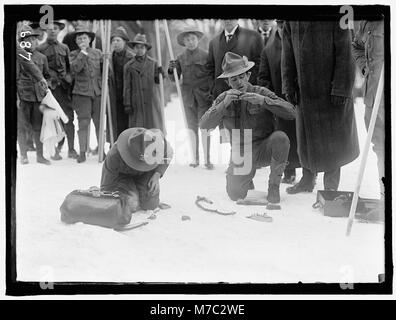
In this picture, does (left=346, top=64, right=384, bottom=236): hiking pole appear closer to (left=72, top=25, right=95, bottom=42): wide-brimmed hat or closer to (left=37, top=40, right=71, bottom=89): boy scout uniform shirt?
(left=72, top=25, right=95, bottom=42): wide-brimmed hat

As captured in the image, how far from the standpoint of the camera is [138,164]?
4.00 meters

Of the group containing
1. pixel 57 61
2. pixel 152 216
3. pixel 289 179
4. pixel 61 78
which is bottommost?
pixel 152 216

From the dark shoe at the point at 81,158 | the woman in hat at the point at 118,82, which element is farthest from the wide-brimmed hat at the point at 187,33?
the dark shoe at the point at 81,158

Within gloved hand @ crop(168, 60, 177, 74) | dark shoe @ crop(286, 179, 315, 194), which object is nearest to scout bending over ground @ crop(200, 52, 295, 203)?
dark shoe @ crop(286, 179, 315, 194)

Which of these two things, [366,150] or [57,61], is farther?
[57,61]

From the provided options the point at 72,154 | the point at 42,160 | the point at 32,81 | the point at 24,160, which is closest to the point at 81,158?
the point at 72,154

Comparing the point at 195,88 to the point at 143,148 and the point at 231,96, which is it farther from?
the point at 143,148

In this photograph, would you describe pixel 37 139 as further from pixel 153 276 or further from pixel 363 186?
pixel 363 186

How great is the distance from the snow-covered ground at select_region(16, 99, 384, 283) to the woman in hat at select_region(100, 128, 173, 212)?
0.06 meters

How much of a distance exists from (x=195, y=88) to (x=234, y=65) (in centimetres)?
32

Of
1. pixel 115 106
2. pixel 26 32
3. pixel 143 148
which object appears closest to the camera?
pixel 26 32

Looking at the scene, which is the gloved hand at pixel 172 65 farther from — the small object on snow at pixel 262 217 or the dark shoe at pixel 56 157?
the small object on snow at pixel 262 217

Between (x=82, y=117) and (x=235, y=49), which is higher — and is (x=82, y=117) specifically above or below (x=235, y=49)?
below

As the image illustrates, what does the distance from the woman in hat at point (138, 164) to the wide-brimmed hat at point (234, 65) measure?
1.97ft
